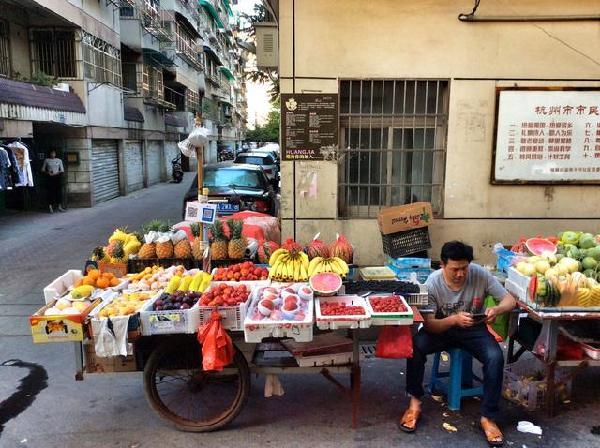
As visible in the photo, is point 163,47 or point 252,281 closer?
point 252,281

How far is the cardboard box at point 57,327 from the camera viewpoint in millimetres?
3402

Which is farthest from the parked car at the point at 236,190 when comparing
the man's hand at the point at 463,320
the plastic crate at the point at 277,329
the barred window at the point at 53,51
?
the barred window at the point at 53,51

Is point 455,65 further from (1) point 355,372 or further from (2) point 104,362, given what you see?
(2) point 104,362

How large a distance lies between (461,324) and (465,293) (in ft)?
1.01

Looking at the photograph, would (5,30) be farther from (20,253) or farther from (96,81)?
(20,253)

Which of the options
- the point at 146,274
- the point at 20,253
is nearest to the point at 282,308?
the point at 146,274

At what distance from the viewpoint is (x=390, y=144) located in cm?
699

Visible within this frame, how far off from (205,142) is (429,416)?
3169 mm

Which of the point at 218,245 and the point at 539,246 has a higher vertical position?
the point at 539,246

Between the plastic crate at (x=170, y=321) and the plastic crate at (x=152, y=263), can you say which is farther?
the plastic crate at (x=152, y=263)

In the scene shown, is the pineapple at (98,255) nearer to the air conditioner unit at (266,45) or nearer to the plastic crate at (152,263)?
the plastic crate at (152,263)

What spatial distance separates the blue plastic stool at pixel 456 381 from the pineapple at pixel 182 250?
9.49ft

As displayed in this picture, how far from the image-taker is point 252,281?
4.25m

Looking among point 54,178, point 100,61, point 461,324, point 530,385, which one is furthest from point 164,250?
point 100,61
